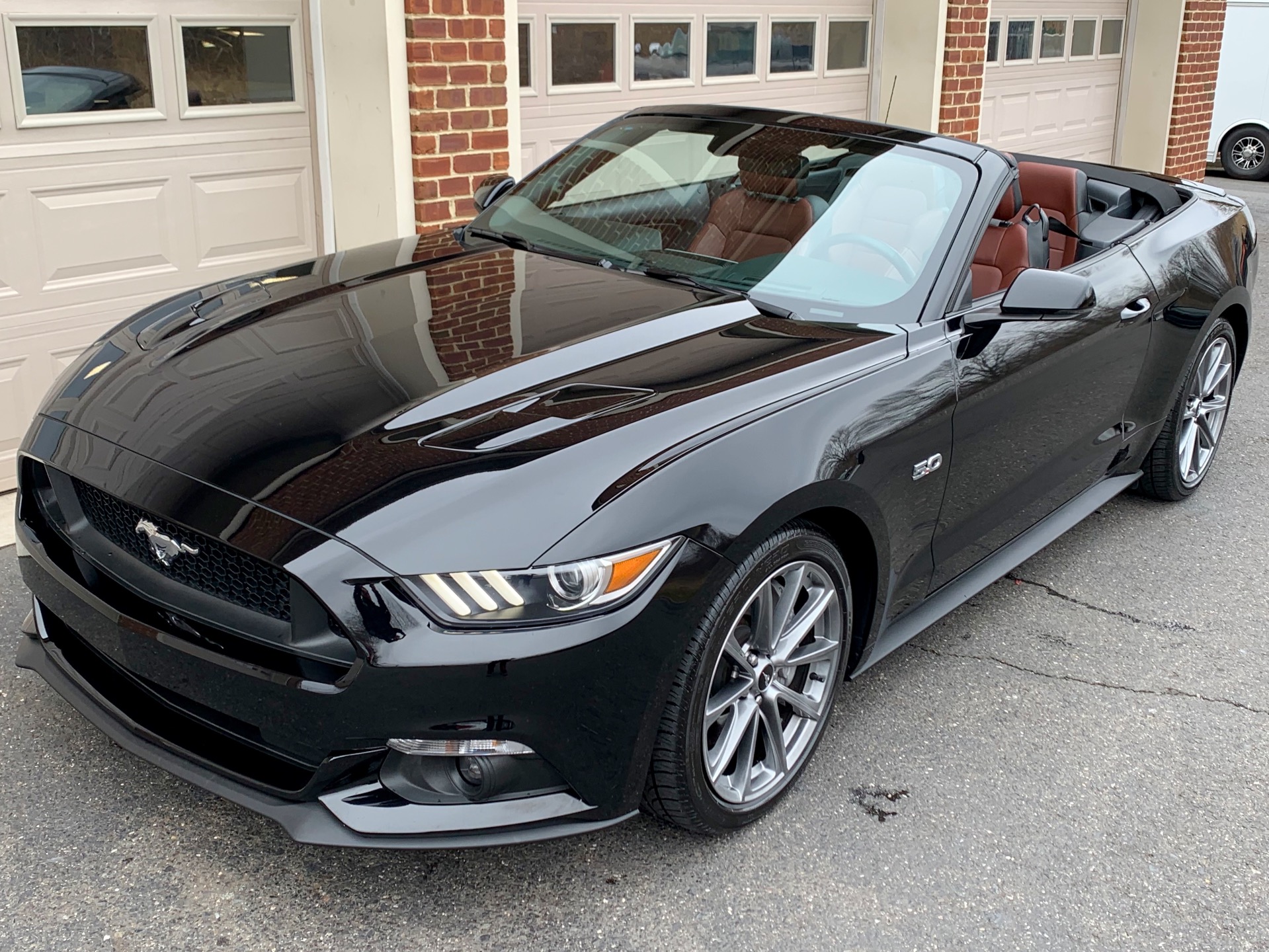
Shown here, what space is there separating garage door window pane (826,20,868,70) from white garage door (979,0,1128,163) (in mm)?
1328

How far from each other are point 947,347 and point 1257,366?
16.3ft

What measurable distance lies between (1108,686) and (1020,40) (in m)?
8.05

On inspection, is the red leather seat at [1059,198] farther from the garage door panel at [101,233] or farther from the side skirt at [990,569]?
the garage door panel at [101,233]

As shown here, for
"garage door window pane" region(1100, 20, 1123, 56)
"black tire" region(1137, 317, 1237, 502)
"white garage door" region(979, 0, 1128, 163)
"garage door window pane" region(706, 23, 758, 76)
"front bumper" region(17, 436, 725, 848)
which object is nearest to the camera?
"front bumper" region(17, 436, 725, 848)

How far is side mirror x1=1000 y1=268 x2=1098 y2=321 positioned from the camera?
3.42m

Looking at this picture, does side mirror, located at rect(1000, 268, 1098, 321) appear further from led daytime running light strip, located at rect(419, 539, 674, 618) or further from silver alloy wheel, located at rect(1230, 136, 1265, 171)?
silver alloy wheel, located at rect(1230, 136, 1265, 171)

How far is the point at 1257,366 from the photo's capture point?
7438mm

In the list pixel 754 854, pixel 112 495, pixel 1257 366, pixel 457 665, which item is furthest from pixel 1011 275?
pixel 1257 366

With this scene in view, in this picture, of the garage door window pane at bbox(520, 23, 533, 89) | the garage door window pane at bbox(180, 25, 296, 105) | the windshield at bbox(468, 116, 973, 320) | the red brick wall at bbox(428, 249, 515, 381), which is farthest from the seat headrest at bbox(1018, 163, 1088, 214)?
the garage door window pane at bbox(180, 25, 296, 105)

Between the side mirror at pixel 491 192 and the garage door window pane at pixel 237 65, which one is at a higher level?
the garage door window pane at pixel 237 65

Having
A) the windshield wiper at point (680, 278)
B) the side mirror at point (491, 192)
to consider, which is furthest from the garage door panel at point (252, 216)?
the windshield wiper at point (680, 278)

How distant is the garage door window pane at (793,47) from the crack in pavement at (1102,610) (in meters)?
4.70

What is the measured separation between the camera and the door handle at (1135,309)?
4203 millimetres

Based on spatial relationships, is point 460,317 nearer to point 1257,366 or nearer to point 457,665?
point 457,665
